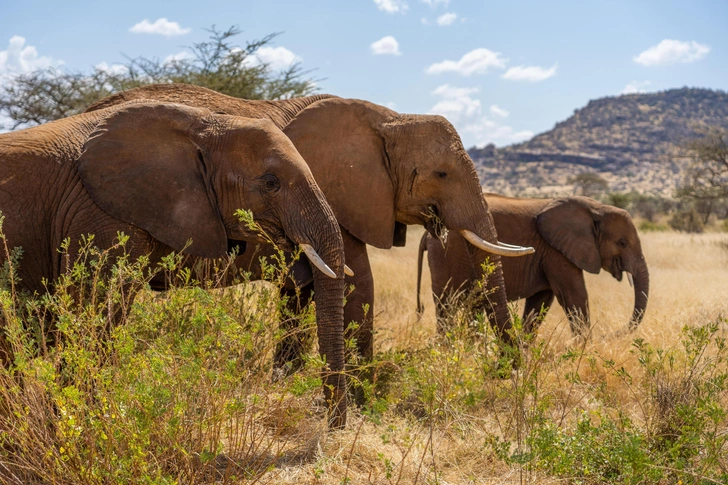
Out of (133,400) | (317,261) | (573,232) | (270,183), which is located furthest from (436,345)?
(573,232)

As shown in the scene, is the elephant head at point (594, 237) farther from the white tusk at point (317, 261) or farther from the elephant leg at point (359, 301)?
the white tusk at point (317, 261)

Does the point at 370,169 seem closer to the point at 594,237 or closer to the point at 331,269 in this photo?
the point at 331,269

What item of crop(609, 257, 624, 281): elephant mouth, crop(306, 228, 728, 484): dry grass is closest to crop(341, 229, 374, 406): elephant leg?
crop(306, 228, 728, 484): dry grass

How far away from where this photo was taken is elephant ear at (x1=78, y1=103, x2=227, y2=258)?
4.62m

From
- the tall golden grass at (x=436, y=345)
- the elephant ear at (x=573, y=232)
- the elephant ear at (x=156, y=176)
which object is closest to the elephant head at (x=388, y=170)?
the tall golden grass at (x=436, y=345)

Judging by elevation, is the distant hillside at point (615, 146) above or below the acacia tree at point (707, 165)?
above

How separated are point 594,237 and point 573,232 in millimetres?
322

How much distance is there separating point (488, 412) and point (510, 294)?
13.1 feet

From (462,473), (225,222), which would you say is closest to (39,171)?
(225,222)

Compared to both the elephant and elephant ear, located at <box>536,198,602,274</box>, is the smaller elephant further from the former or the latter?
the elephant

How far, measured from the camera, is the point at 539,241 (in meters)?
9.73

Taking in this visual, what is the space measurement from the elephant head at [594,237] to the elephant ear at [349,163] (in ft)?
12.8

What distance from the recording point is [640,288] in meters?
9.41

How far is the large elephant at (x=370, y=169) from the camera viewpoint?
6.03 m
